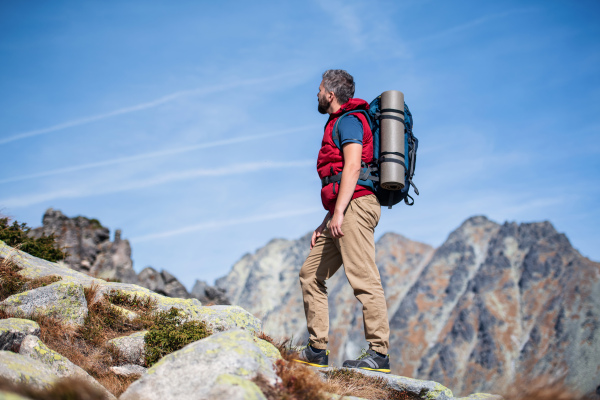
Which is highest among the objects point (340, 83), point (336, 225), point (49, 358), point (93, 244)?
point (93, 244)

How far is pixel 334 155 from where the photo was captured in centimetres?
867

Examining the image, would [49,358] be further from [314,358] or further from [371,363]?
[371,363]

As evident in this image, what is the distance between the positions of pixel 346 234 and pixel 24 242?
10.7 meters

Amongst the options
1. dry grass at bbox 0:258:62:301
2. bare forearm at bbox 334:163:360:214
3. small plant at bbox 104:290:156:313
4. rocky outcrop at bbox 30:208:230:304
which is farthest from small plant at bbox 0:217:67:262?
rocky outcrop at bbox 30:208:230:304

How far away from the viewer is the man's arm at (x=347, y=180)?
8.28m

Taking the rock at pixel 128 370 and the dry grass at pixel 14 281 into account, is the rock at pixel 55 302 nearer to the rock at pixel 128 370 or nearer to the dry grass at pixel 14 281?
the dry grass at pixel 14 281

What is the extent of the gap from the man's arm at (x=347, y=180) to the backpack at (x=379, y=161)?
0.31 m

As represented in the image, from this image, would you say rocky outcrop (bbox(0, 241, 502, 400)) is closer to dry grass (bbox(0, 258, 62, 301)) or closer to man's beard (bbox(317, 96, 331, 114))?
dry grass (bbox(0, 258, 62, 301))

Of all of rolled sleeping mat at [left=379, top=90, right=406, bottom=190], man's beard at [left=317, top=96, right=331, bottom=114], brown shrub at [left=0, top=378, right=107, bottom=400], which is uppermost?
man's beard at [left=317, top=96, right=331, bottom=114]

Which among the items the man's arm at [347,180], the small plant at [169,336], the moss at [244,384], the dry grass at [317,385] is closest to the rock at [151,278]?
the small plant at [169,336]

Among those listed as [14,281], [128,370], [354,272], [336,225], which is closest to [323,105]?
[336,225]

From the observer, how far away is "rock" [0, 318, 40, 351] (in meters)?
7.38

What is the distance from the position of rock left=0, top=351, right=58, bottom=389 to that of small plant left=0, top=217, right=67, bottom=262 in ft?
28.4

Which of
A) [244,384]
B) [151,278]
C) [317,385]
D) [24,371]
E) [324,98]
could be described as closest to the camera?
[244,384]
